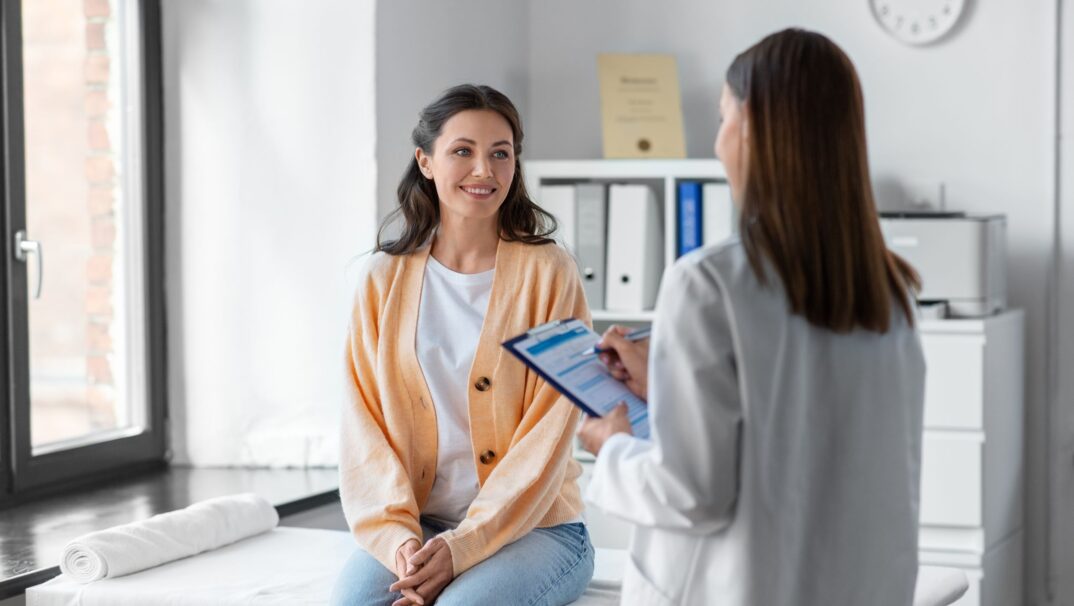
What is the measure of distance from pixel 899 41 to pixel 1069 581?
1499mm

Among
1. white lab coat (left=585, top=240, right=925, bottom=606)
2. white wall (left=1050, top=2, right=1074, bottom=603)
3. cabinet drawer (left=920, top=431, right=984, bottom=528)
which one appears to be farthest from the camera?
white wall (left=1050, top=2, right=1074, bottom=603)

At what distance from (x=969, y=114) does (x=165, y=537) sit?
233cm

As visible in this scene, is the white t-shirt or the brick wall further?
the brick wall

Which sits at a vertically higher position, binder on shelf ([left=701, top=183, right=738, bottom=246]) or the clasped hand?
binder on shelf ([left=701, top=183, right=738, bottom=246])

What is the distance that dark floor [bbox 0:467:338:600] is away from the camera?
215 centimetres

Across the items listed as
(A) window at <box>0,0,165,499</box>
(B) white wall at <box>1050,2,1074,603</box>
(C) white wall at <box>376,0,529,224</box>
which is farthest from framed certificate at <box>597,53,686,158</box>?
(A) window at <box>0,0,165,499</box>

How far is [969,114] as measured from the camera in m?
3.37

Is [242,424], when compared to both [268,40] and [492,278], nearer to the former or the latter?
[268,40]

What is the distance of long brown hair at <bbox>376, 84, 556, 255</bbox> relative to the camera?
2.02 meters

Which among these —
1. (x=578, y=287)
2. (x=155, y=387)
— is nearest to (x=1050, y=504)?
(x=578, y=287)

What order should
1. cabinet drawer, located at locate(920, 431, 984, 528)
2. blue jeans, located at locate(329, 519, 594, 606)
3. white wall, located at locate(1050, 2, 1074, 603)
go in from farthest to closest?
white wall, located at locate(1050, 2, 1074, 603)
cabinet drawer, located at locate(920, 431, 984, 528)
blue jeans, located at locate(329, 519, 594, 606)

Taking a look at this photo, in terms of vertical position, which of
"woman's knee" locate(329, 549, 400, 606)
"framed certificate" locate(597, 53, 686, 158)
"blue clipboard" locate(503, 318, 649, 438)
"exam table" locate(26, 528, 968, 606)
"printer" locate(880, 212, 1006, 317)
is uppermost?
"framed certificate" locate(597, 53, 686, 158)

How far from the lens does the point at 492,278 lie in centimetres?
202

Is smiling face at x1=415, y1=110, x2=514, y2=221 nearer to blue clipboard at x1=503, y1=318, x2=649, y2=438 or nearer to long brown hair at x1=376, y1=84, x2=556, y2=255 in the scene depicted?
long brown hair at x1=376, y1=84, x2=556, y2=255
